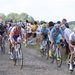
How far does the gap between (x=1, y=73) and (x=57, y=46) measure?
321 cm

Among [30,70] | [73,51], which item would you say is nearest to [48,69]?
[30,70]

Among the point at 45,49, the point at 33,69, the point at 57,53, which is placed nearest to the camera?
the point at 33,69

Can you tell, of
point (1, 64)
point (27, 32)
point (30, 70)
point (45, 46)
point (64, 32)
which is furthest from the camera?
point (27, 32)

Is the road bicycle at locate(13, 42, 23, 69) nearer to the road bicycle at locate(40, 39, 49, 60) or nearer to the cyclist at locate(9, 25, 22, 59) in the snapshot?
the cyclist at locate(9, 25, 22, 59)

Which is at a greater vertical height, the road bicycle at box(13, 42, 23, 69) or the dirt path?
the road bicycle at box(13, 42, 23, 69)

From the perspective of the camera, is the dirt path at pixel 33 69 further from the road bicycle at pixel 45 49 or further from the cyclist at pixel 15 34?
the road bicycle at pixel 45 49

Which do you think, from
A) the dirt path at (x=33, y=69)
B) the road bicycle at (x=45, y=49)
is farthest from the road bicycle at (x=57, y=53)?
the road bicycle at (x=45, y=49)

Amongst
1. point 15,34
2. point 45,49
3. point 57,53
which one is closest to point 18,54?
point 15,34

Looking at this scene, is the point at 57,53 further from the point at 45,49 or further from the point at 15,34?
the point at 45,49

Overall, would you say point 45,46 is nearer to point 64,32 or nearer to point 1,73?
point 64,32

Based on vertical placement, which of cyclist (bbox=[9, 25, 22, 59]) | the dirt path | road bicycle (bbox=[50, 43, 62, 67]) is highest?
cyclist (bbox=[9, 25, 22, 59])

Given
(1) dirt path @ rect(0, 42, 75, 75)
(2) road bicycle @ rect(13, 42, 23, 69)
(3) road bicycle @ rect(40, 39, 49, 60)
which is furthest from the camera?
(3) road bicycle @ rect(40, 39, 49, 60)

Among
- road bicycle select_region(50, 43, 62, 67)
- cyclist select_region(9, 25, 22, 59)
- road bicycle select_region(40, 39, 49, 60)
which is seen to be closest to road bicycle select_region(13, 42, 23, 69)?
cyclist select_region(9, 25, 22, 59)

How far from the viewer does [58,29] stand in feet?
45.8
